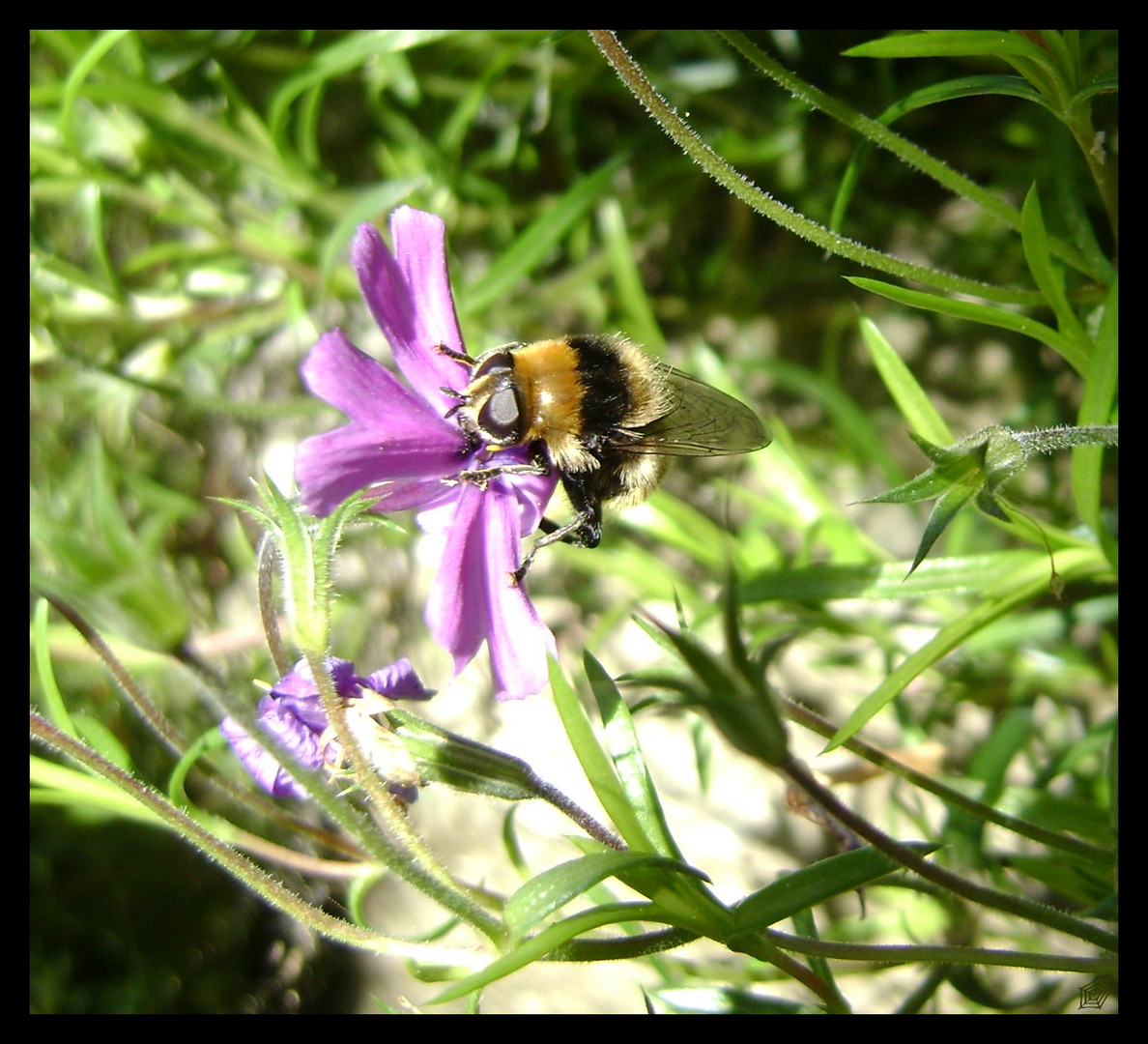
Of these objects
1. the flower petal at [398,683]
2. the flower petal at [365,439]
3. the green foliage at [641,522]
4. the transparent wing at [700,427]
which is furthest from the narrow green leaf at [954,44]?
the flower petal at [398,683]

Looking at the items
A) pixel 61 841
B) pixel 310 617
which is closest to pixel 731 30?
pixel 310 617

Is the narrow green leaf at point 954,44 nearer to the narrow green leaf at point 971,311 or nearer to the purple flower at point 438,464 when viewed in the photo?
the narrow green leaf at point 971,311

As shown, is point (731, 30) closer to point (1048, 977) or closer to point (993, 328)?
point (993, 328)

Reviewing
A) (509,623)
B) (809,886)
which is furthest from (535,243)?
(809,886)

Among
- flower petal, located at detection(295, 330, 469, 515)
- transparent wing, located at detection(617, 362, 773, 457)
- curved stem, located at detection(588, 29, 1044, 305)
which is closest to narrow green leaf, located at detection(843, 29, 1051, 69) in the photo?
curved stem, located at detection(588, 29, 1044, 305)

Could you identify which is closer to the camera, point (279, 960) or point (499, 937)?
point (499, 937)

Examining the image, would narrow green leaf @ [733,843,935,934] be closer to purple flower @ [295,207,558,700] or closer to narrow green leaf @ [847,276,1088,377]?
purple flower @ [295,207,558,700]
